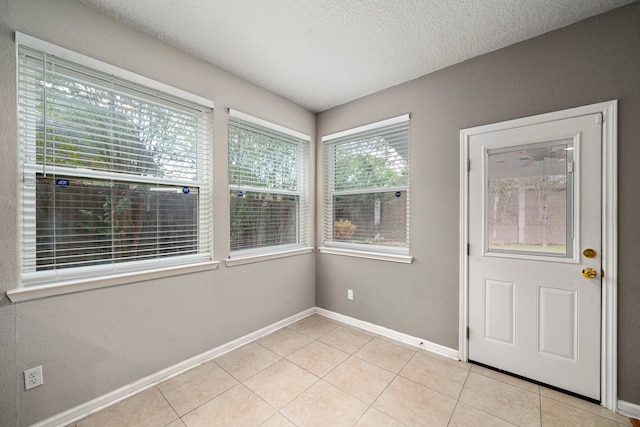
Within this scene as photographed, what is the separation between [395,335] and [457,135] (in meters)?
2.10

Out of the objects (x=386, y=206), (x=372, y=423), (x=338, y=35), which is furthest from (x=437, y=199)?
(x=372, y=423)

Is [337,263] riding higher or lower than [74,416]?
higher

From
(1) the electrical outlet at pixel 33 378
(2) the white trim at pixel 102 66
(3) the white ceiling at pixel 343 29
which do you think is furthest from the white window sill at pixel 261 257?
(3) the white ceiling at pixel 343 29

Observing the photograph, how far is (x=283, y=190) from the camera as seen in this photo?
10.3ft

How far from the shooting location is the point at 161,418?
1695 millimetres

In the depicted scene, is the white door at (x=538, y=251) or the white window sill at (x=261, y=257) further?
the white window sill at (x=261, y=257)

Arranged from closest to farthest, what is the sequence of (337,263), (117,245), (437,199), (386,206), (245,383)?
(117,245), (245,383), (437,199), (386,206), (337,263)

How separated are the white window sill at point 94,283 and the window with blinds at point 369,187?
66.2 inches

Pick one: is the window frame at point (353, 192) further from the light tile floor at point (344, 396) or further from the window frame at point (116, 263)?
the window frame at point (116, 263)

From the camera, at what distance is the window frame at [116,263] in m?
1.56

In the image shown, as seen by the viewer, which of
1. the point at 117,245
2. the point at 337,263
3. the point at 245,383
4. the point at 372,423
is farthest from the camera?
the point at 337,263

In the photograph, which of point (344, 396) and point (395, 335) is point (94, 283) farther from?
point (395, 335)

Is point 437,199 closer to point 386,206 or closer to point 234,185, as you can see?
point 386,206

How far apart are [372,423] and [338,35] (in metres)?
2.75
